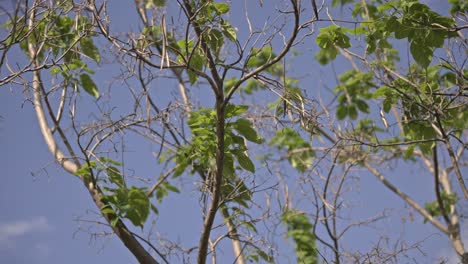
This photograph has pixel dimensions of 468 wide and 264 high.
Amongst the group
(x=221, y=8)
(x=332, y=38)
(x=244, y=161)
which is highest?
(x=332, y=38)

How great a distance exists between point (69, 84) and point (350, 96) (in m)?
2.39

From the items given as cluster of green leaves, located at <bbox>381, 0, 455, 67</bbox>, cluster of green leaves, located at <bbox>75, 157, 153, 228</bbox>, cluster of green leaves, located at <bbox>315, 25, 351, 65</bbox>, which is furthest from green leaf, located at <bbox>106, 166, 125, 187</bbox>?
cluster of green leaves, located at <bbox>381, 0, 455, 67</bbox>

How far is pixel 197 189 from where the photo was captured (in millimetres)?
2451

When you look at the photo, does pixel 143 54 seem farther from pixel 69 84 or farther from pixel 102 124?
pixel 69 84

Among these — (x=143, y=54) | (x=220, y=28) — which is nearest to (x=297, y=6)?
(x=220, y=28)

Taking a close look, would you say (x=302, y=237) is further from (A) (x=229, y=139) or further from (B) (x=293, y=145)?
(A) (x=229, y=139)

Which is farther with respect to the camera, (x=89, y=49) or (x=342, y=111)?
(x=342, y=111)

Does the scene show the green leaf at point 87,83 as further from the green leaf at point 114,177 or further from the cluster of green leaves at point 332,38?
the cluster of green leaves at point 332,38

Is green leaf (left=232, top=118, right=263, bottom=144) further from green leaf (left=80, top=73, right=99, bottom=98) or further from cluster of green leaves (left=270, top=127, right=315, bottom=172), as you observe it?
cluster of green leaves (left=270, top=127, right=315, bottom=172)

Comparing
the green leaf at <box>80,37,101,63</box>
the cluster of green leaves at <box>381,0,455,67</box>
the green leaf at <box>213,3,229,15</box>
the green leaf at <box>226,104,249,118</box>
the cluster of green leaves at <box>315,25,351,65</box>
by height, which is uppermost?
the green leaf at <box>80,37,101,63</box>

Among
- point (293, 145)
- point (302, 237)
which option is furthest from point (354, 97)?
point (302, 237)

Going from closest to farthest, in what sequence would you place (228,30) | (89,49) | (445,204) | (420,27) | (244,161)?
(228,30) → (244,161) → (420,27) → (89,49) → (445,204)

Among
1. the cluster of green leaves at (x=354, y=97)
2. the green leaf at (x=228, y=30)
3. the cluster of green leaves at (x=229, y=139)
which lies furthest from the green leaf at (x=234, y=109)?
the cluster of green leaves at (x=354, y=97)

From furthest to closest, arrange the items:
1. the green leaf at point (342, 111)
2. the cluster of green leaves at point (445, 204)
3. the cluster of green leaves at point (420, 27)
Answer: the cluster of green leaves at point (445, 204) → the green leaf at point (342, 111) → the cluster of green leaves at point (420, 27)
